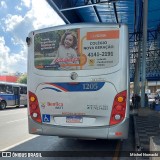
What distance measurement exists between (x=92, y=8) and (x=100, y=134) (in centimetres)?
1180

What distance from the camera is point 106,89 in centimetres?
611

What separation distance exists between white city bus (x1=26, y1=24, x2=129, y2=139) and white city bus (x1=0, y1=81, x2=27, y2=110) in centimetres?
1828

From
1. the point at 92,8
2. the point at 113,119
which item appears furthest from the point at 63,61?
the point at 92,8

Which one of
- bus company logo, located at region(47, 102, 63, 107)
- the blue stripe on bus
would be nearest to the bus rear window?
the blue stripe on bus

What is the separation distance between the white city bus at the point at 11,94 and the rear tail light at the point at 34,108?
18.1 meters

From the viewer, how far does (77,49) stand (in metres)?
6.38

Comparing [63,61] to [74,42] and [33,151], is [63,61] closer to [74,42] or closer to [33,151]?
[74,42]

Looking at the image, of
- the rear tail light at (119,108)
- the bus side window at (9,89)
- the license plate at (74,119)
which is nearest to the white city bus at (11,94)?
the bus side window at (9,89)

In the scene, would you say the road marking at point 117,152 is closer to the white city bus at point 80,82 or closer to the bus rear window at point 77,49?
the white city bus at point 80,82

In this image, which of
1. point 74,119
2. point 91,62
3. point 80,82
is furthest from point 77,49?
point 74,119

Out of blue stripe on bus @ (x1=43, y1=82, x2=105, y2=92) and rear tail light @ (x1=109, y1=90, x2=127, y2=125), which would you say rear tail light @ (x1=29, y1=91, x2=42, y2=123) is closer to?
blue stripe on bus @ (x1=43, y1=82, x2=105, y2=92)

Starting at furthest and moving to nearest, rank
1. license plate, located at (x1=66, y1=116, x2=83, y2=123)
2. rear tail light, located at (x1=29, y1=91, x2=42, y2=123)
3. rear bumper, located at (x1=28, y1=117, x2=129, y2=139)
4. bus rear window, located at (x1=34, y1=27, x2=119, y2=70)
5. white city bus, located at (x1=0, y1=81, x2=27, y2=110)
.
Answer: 1. white city bus, located at (x1=0, y1=81, x2=27, y2=110)
2. rear tail light, located at (x1=29, y1=91, x2=42, y2=123)
3. license plate, located at (x1=66, y1=116, x2=83, y2=123)
4. bus rear window, located at (x1=34, y1=27, x2=119, y2=70)
5. rear bumper, located at (x1=28, y1=117, x2=129, y2=139)

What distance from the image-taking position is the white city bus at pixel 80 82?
607 centimetres

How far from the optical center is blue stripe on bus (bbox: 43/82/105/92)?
6148mm
